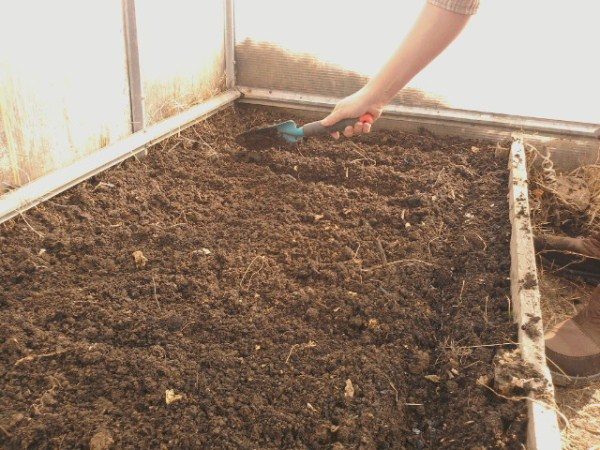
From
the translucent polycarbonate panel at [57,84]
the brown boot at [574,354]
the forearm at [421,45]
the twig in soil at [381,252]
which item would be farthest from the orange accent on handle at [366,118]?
the translucent polycarbonate panel at [57,84]

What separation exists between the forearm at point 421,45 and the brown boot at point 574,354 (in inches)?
46.1

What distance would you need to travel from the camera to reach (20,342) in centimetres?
178

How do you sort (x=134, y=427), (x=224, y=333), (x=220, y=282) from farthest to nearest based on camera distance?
1. (x=220, y=282)
2. (x=224, y=333)
3. (x=134, y=427)

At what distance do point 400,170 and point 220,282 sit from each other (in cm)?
136

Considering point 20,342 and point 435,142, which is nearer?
point 20,342

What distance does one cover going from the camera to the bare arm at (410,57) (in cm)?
196

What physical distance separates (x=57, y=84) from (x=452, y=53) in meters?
2.15

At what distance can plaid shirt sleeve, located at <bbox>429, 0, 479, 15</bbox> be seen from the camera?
1884 millimetres

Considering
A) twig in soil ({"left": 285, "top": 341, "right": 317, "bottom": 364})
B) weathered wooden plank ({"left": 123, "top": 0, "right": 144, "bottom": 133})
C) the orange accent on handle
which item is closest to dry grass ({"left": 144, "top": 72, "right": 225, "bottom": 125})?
weathered wooden plank ({"left": 123, "top": 0, "right": 144, "bottom": 133})

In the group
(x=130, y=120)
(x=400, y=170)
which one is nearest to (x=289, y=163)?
(x=400, y=170)

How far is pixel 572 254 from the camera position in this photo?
2721 millimetres

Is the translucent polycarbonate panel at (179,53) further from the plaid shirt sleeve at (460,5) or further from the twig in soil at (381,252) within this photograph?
the plaid shirt sleeve at (460,5)

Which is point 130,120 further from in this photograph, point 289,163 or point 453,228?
point 453,228

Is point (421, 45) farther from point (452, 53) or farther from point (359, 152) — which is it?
point (452, 53)
